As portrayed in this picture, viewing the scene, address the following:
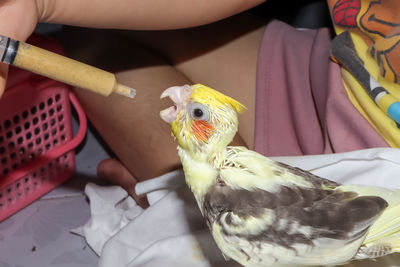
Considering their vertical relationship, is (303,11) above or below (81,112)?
above

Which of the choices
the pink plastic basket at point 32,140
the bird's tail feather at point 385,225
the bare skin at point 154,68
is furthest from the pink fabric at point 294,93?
the pink plastic basket at point 32,140

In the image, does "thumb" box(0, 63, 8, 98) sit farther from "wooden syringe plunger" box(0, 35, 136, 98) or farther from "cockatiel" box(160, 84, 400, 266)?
"cockatiel" box(160, 84, 400, 266)

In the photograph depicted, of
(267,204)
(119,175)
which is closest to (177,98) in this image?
(267,204)

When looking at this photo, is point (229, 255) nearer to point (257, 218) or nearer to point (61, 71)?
point (257, 218)

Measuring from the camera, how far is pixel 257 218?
0.46m

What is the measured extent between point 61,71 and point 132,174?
420 millimetres

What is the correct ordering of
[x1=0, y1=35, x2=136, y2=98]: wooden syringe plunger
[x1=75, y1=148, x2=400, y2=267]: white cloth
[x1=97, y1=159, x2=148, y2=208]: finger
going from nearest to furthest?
[x1=0, y1=35, x2=136, y2=98]: wooden syringe plunger → [x1=75, y1=148, x2=400, y2=267]: white cloth → [x1=97, y1=159, x2=148, y2=208]: finger

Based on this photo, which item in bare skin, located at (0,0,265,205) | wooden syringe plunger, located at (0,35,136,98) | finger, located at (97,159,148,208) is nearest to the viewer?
wooden syringe plunger, located at (0,35,136,98)

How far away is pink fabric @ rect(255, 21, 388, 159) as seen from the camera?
725 mm

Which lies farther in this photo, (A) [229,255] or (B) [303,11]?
(B) [303,11]

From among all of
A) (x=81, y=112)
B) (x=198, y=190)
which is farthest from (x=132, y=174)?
(x=198, y=190)

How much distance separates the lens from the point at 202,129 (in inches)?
18.6

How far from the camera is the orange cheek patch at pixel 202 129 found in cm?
47

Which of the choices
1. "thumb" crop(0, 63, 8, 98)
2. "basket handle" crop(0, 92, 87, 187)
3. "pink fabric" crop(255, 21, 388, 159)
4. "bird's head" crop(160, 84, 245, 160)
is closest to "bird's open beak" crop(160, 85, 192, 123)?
"bird's head" crop(160, 84, 245, 160)
